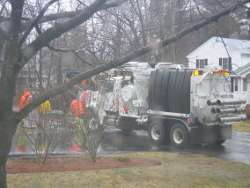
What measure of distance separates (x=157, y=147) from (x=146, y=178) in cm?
684

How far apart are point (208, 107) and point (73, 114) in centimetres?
568

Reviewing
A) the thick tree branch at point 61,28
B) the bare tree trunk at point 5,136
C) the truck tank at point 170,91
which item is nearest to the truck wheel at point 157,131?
the truck tank at point 170,91

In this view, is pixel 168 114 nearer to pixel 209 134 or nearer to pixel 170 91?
pixel 170 91

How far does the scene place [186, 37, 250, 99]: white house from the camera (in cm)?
3173

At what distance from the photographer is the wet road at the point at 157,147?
1362 centimetres

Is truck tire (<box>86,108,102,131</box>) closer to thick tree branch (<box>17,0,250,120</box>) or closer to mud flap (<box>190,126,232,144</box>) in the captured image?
mud flap (<box>190,126,232,144</box>)

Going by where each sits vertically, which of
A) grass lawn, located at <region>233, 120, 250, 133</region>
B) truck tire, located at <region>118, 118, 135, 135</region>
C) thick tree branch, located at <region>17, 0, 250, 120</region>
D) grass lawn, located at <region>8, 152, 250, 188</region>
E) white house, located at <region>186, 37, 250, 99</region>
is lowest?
grass lawn, located at <region>8, 152, 250, 188</region>

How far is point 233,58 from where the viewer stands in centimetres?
3481

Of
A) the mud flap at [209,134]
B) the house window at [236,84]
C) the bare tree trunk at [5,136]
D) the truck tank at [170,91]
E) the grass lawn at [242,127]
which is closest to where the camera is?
the bare tree trunk at [5,136]

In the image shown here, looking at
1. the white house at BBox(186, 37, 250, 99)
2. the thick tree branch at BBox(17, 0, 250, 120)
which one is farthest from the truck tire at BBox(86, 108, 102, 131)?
the white house at BBox(186, 37, 250, 99)

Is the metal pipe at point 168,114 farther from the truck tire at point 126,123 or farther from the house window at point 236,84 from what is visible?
the house window at point 236,84

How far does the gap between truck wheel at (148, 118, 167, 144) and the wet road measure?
0.90ft

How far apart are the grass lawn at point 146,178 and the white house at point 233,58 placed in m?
20.3

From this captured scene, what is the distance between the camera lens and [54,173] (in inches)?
350
